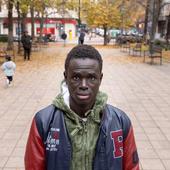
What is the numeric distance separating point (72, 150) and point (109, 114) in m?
0.29

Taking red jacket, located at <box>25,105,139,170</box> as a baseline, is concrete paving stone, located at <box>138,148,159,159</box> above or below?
below

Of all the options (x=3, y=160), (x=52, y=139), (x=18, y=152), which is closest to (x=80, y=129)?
(x=52, y=139)

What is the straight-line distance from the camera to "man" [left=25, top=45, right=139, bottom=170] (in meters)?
2.13

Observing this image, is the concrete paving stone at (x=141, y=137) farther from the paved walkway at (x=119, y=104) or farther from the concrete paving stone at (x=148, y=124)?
the concrete paving stone at (x=148, y=124)

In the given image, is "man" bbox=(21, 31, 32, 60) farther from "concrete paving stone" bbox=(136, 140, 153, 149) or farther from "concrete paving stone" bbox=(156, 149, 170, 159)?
"concrete paving stone" bbox=(156, 149, 170, 159)

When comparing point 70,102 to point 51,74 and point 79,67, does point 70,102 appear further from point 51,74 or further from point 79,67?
point 51,74

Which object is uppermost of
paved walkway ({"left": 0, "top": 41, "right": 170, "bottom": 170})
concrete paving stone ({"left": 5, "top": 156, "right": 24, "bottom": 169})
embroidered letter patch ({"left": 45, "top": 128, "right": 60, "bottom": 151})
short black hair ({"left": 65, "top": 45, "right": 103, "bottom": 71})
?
short black hair ({"left": 65, "top": 45, "right": 103, "bottom": 71})

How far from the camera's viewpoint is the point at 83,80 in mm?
2131

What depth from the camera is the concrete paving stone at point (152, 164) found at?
5805 millimetres

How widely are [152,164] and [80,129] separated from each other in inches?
160

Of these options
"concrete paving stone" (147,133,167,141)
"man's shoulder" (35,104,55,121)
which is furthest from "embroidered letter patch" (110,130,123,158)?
"concrete paving stone" (147,133,167,141)

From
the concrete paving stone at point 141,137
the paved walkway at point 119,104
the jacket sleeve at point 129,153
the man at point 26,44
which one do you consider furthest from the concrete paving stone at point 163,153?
the man at point 26,44

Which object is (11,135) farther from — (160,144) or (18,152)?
(160,144)

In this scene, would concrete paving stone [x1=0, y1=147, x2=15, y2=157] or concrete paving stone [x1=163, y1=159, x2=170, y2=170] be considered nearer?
concrete paving stone [x1=163, y1=159, x2=170, y2=170]
